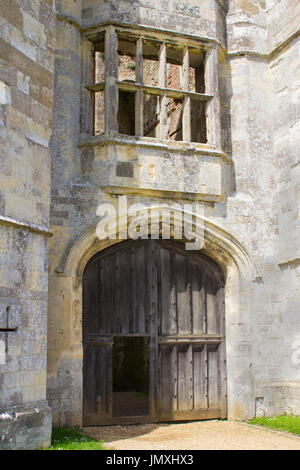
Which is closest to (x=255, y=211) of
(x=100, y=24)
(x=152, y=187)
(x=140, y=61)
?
(x=152, y=187)

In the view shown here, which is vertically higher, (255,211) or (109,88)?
(109,88)

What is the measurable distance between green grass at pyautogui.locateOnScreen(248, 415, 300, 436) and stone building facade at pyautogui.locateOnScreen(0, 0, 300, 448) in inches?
5.8

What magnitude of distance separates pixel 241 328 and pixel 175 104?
16.0ft

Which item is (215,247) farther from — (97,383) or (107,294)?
(97,383)

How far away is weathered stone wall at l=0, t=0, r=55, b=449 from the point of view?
4.83m

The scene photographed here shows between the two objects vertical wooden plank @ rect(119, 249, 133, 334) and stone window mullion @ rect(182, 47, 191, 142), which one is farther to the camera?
stone window mullion @ rect(182, 47, 191, 142)

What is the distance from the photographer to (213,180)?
713cm

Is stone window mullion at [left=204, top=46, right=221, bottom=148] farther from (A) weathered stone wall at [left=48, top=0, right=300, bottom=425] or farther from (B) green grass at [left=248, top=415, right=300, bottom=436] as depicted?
(B) green grass at [left=248, top=415, right=300, bottom=436]

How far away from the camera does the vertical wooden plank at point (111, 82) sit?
22.6ft

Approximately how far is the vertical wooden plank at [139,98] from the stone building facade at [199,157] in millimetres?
17

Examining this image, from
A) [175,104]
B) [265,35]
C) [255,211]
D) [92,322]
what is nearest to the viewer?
[92,322]

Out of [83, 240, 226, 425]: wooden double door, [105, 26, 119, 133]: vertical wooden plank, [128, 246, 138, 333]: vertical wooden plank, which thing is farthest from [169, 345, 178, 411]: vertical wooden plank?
[105, 26, 119, 133]: vertical wooden plank

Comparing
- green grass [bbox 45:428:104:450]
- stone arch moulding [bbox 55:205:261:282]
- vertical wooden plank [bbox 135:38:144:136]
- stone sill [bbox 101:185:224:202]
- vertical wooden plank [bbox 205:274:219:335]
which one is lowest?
green grass [bbox 45:428:104:450]

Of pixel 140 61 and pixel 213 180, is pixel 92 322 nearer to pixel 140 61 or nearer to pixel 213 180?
pixel 213 180
